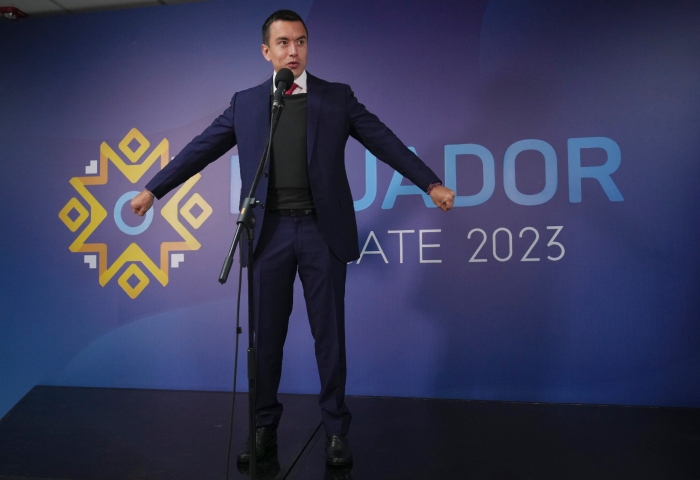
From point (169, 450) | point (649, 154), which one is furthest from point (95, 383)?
point (649, 154)

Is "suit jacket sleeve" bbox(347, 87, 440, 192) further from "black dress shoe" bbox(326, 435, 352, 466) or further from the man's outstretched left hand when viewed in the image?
"black dress shoe" bbox(326, 435, 352, 466)

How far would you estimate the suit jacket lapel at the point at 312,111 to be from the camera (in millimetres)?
1910

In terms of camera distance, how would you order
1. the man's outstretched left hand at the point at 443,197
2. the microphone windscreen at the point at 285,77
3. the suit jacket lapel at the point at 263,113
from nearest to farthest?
1. the microphone windscreen at the point at 285,77
2. the man's outstretched left hand at the point at 443,197
3. the suit jacket lapel at the point at 263,113

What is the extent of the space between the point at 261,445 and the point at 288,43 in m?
1.55

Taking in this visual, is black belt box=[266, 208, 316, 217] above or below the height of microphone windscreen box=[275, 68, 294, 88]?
below

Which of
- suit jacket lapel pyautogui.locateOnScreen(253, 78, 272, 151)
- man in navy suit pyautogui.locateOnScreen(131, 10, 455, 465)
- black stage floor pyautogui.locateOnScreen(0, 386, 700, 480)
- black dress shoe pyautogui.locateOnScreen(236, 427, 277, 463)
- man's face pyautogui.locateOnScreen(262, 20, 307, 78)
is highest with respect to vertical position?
man's face pyautogui.locateOnScreen(262, 20, 307, 78)

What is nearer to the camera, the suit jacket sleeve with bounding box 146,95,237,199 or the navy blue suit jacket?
the navy blue suit jacket

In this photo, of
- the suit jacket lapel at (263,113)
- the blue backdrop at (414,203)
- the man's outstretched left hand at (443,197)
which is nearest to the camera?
the man's outstretched left hand at (443,197)

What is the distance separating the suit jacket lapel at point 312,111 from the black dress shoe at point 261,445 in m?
1.08

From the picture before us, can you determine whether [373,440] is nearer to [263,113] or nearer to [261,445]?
[261,445]

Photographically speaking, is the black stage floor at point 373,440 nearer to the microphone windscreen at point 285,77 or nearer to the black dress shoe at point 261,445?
the black dress shoe at point 261,445

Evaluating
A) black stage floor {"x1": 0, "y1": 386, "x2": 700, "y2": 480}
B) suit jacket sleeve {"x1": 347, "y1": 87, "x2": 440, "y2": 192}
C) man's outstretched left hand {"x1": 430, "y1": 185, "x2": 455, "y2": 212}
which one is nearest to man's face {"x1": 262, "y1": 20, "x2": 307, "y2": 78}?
suit jacket sleeve {"x1": 347, "y1": 87, "x2": 440, "y2": 192}

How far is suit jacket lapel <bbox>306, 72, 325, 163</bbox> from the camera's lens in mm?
1910

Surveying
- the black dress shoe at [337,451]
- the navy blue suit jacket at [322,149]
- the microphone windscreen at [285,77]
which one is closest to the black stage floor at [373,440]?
the black dress shoe at [337,451]
